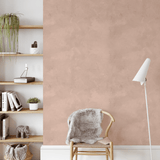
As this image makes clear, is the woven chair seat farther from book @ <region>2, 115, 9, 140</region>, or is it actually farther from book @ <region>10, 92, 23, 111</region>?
book @ <region>2, 115, 9, 140</region>

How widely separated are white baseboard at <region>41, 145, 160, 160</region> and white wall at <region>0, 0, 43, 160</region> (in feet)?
1.36

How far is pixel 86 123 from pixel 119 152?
65 centimetres

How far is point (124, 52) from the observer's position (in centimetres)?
247

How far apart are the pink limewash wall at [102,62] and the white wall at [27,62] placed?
1.22 feet

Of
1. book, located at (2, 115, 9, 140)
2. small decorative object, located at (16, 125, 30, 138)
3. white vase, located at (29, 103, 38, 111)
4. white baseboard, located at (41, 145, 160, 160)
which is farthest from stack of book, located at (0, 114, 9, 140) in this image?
white baseboard, located at (41, 145, 160, 160)

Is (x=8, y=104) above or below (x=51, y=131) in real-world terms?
above

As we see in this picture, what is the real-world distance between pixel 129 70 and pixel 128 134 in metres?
0.89

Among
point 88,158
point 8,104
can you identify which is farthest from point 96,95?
point 8,104

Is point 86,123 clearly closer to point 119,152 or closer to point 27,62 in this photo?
point 119,152

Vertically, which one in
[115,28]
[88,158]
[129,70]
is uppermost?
[115,28]

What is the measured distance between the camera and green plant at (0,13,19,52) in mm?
2453

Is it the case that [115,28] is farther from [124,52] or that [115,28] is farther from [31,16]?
[31,16]

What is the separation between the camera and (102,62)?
2477mm

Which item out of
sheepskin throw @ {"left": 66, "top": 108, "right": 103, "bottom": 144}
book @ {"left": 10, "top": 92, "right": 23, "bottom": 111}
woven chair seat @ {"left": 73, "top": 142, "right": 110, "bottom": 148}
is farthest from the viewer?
book @ {"left": 10, "top": 92, "right": 23, "bottom": 111}
